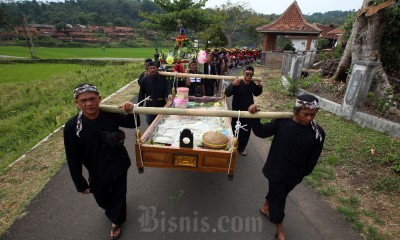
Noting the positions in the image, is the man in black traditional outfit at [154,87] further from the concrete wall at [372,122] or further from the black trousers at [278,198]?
Answer: the concrete wall at [372,122]

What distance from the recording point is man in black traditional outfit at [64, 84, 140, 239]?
2322 millimetres

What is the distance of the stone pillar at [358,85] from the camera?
5.73 metres

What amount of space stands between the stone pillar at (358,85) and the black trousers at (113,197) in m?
6.15

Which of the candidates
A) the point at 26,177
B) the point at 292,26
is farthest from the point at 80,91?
the point at 292,26

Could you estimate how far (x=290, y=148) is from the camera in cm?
250

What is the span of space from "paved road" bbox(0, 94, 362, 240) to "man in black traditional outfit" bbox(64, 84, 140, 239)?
52cm

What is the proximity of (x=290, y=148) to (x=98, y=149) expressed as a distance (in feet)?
6.81

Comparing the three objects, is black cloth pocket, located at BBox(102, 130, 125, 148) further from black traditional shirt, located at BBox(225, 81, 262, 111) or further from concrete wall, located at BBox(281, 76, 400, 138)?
concrete wall, located at BBox(281, 76, 400, 138)

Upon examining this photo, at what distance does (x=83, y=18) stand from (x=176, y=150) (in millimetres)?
69636

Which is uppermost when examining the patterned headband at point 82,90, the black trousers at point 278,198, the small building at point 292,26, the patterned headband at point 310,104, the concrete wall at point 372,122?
the small building at point 292,26

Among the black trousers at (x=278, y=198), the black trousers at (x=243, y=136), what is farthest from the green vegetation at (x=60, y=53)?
the black trousers at (x=278, y=198)

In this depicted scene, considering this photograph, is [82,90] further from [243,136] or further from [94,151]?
[243,136]

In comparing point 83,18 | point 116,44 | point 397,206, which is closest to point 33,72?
point 397,206

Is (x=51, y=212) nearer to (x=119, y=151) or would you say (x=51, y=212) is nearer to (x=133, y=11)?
(x=119, y=151)
